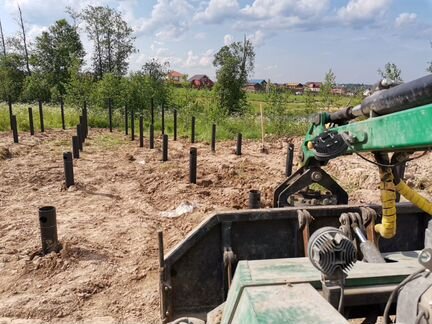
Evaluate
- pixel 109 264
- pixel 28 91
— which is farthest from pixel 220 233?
pixel 28 91

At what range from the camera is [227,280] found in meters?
2.70

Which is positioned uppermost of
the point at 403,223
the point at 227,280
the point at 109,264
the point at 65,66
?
the point at 65,66

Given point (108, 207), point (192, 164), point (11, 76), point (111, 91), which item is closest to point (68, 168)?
point (108, 207)

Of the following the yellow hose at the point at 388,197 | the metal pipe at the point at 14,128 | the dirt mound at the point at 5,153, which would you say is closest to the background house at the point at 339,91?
the metal pipe at the point at 14,128

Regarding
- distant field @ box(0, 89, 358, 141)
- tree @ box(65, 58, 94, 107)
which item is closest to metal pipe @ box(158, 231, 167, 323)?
distant field @ box(0, 89, 358, 141)

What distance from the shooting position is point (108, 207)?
19.8 ft

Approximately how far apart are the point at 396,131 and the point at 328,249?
71 centimetres

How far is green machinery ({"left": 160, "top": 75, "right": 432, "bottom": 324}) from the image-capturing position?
4.88ft

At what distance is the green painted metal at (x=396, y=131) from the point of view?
61.4 inches

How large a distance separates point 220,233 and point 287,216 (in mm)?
520

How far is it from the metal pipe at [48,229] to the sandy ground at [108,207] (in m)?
0.13

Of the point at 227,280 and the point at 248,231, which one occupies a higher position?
the point at 248,231

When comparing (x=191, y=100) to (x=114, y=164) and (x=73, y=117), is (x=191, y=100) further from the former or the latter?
(x=114, y=164)

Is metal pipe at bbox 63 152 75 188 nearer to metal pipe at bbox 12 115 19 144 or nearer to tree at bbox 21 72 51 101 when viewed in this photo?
metal pipe at bbox 12 115 19 144
